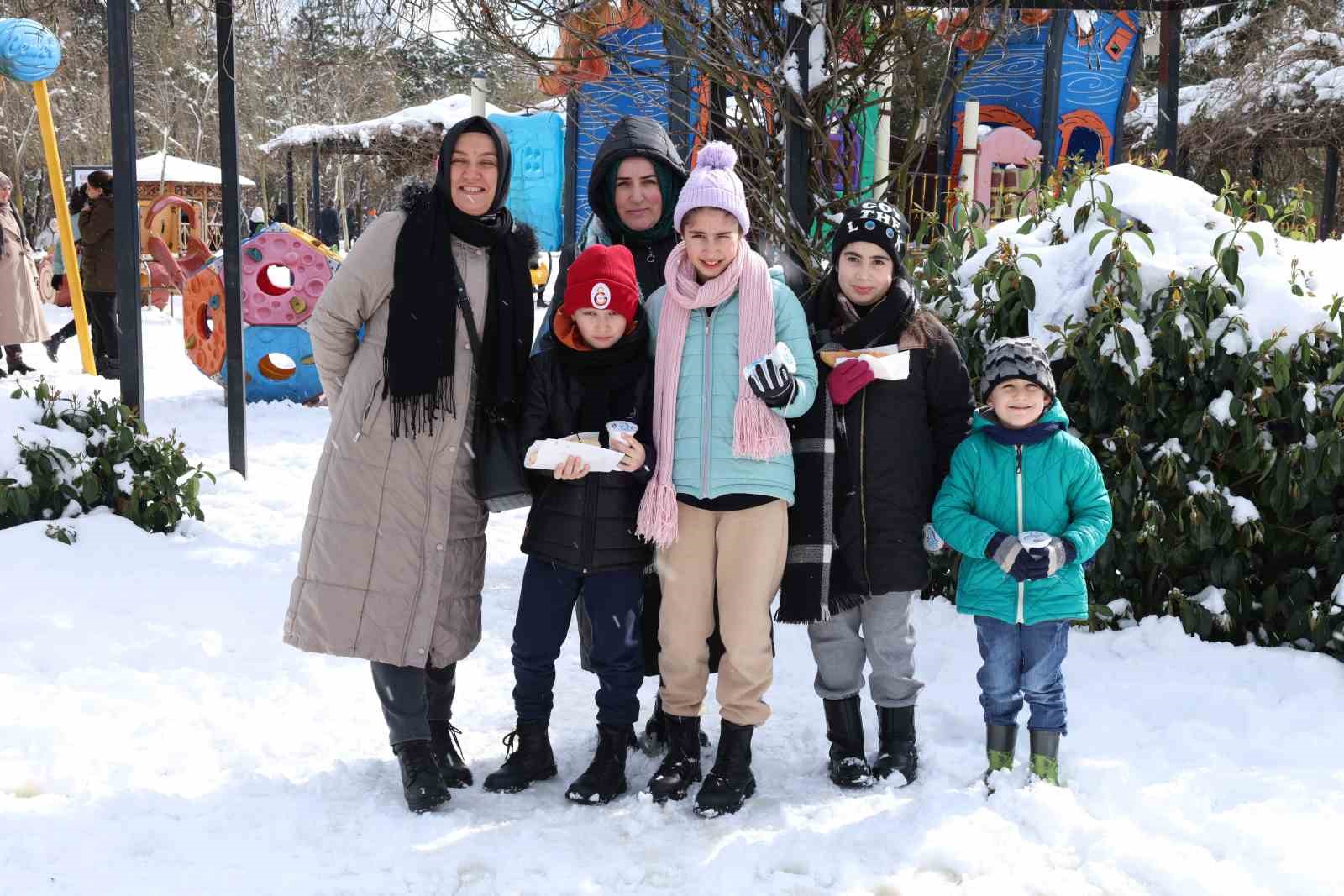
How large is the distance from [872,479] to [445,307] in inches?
49.2

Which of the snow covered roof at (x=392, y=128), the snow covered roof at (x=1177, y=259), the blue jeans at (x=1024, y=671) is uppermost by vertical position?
the snow covered roof at (x=392, y=128)

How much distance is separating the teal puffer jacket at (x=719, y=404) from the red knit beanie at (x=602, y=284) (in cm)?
18

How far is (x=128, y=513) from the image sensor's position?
506 cm

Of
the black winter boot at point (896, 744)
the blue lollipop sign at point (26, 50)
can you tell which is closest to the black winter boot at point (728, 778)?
the black winter boot at point (896, 744)

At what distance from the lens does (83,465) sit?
4.98m

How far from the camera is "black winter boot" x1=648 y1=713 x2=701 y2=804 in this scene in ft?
10.2

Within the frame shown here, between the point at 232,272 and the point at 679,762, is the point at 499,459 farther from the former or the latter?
the point at 232,272

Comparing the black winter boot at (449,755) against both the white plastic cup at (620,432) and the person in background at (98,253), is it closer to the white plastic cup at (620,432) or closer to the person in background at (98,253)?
the white plastic cup at (620,432)

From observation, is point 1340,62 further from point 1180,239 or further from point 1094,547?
point 1094,547

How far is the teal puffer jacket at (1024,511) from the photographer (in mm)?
3016

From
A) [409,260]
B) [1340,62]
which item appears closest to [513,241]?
[409,260]

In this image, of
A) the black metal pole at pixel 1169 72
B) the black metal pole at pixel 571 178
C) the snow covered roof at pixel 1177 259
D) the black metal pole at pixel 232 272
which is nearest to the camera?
the snow covered roof at pixel 1177 259

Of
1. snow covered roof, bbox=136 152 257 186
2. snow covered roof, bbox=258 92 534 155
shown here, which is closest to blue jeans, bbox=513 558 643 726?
snow covered roof, bbox=258 92 534 155

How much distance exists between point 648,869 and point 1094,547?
141 centimetres
